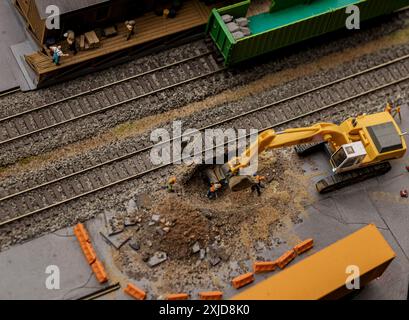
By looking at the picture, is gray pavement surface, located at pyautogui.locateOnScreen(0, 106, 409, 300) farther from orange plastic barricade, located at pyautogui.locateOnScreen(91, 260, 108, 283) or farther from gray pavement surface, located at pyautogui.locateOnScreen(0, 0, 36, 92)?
gray pavement surface, located at pyautogui.locateOnScreen(0, 0, 36, 92)

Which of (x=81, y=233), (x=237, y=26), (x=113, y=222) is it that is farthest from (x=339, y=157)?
(x=81, y=233)

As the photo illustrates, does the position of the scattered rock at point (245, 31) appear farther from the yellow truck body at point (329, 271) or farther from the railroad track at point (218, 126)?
the yellow truck body at point (329, 271)

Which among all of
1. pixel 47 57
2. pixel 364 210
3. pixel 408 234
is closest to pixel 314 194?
pixel 364 210

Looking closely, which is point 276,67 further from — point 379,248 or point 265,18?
point 379,248

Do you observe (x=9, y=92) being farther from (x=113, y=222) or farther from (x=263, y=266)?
(x=263, y=266)

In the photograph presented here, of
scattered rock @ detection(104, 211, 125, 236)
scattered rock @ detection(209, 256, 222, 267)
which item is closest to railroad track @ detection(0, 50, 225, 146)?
scattered rock @ detection(104, 211, 125, 236)

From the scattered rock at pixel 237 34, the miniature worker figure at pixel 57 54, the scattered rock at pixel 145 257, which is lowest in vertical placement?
the scattered rock at pixel 145 257

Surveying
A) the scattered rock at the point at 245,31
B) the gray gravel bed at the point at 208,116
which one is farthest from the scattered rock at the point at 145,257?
the scattered rock at the point at 245,31
